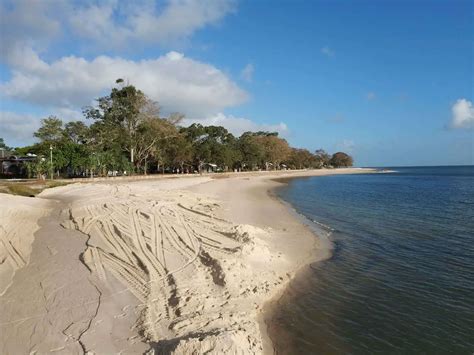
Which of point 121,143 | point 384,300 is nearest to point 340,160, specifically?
point 121,143

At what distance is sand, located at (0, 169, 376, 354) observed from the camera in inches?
212

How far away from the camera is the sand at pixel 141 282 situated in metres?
5.38

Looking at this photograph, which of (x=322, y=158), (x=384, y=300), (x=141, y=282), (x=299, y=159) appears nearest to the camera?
(x=141, y=282)

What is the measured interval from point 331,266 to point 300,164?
13106 centimetres

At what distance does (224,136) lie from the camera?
88.4 meters

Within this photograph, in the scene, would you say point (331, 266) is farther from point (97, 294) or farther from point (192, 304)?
point (97, 294)

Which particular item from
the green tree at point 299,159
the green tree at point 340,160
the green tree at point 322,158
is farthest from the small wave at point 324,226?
the green tree at point 340,160

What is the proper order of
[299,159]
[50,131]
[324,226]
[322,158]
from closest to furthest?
1. [324,226]
2. [50,131]
3. [299,159]
4. [322,158]

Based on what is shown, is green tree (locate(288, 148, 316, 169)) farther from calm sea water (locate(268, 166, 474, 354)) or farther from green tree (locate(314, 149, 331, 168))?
calm sea water (locate(268, 166, 474, 354))

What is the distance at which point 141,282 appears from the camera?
25.1 ft

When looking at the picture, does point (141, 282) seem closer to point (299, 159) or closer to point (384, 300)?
point (384, 300)

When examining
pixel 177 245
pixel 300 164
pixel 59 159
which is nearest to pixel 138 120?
pixel 59 159

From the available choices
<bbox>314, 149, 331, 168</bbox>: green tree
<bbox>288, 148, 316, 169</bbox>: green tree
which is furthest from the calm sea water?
<bbox>314, 149, 331, 168</bbox>: green tree

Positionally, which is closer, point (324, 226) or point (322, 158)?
point (324, 226)
